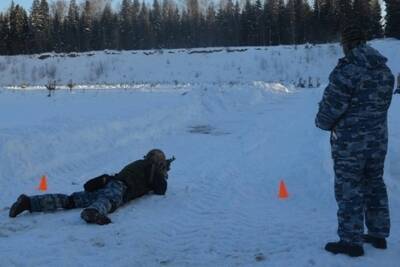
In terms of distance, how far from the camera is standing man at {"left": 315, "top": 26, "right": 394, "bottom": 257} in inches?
195

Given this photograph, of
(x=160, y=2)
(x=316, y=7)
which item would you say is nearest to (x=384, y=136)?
(x=316, y=7)

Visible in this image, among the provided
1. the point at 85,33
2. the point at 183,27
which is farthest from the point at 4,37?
the point at 183,27

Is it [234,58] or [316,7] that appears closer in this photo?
[234,58]

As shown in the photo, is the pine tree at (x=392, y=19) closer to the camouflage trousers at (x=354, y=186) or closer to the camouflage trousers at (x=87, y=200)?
the camouflage trousers at (x=87, y=200)

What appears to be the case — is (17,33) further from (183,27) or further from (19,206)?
(19,206)

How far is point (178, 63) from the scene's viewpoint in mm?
54281

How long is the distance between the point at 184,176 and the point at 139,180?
2030mm

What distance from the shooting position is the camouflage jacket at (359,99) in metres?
4.95

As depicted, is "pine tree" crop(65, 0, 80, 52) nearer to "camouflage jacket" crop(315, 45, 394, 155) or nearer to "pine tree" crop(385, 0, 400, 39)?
"pine tree" crop(385, 0, 400, 39)

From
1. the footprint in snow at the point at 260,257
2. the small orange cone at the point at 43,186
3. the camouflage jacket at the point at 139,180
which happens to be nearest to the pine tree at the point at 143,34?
the small orange cone at the point at 43,186

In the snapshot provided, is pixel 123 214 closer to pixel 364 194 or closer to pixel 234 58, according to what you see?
pixel 364 194

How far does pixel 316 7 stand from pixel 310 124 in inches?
2326

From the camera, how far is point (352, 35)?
5082 mm

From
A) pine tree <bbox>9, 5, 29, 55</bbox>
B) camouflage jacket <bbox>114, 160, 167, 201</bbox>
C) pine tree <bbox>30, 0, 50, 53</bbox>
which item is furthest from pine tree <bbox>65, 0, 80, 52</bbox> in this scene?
camouflage jacket <bbox>114, 160, 167, 201</bbox>
